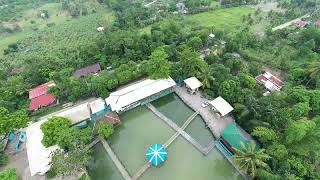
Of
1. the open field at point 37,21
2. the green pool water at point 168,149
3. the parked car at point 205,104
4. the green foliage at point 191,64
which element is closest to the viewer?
the green pool water at point 168,149

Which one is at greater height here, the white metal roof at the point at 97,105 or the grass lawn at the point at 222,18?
the grass lawn at the point at 222,18

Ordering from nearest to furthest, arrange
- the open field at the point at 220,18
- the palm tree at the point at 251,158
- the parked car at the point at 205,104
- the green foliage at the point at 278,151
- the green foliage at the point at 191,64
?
the palm tree at the point at 251,158, the green foliage at the point at 278,151, the parked car at the point at 205,104, the green foliage at the point at 191,64, the open field at the point at 220,18

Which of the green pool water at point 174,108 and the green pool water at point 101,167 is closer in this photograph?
the green pool water at point 101,167

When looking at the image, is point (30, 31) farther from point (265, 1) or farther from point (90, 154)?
point (265, 1)

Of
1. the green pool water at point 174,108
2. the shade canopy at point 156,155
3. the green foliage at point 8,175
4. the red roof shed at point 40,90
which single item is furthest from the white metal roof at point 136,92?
the green foliage at point 8,175

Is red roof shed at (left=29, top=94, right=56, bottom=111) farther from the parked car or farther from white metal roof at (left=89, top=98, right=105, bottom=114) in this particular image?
the parked car

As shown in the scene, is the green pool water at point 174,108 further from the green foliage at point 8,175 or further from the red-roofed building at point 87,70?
the green foliage at point 8,175
